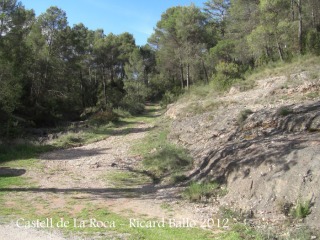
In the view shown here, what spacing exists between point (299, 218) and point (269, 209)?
0.77 metres

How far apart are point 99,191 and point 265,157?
199 inches

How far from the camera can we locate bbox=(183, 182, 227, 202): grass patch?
907 centimetres

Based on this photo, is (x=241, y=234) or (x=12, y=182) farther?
(x=12, y=182)

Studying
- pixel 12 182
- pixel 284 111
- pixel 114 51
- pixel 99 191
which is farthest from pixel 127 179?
pixel 114 51

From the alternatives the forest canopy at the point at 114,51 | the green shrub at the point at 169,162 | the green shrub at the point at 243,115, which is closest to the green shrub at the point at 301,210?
the green shrub at the point at 169,162

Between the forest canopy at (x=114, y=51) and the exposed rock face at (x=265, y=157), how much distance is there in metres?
11.1

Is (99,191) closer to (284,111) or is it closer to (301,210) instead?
(301,210)

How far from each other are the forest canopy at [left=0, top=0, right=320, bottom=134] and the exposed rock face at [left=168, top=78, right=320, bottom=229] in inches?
438

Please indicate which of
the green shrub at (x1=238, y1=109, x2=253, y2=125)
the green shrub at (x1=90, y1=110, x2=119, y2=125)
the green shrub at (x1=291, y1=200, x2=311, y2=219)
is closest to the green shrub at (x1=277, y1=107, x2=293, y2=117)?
the green shrub at (x1=238, y1=109, x2=253, y2=125)

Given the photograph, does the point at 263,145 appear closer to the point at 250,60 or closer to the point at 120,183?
the point at 120,183

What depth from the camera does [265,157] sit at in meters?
8.80

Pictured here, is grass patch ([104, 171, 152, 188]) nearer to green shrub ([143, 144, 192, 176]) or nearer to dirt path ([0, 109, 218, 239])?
dirt path ([0, 109, 218, 239])

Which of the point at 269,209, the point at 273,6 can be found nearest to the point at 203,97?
the point at 273,6

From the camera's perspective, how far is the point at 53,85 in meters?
31.6
